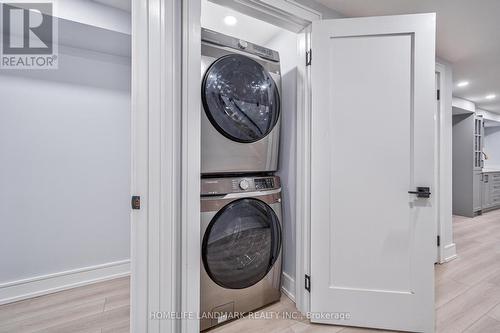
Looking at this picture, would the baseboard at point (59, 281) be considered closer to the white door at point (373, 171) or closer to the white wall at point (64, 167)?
Result: the white wall at point (64, 167)

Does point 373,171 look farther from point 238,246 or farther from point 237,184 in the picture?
point 238,246

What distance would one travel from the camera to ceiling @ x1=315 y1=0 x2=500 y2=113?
1.69 m

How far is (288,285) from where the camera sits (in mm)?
1862

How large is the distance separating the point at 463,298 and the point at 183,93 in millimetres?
2609

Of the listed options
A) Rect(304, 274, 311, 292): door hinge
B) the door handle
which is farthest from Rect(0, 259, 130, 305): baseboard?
the door handle

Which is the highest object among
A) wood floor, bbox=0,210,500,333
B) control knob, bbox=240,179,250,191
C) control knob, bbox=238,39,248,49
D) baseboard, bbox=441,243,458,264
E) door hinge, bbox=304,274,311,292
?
control knob, bbox=238,39,248,49

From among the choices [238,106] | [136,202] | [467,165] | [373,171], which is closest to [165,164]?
[136,202]

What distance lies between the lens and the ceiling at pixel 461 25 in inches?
66.5

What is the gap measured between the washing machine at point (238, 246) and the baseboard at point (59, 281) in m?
1.20

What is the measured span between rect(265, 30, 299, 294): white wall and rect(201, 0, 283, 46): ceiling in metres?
0.20

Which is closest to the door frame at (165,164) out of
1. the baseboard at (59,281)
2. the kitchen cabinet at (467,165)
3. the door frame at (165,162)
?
the door frame at (165,162)

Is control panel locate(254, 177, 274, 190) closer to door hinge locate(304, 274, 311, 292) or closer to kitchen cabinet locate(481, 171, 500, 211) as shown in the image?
door hinge locate(304, 274, 311, 292)

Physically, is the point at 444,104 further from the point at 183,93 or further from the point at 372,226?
the point at 183,93

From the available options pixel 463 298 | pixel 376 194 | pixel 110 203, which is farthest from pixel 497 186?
A: pixel 110 203
